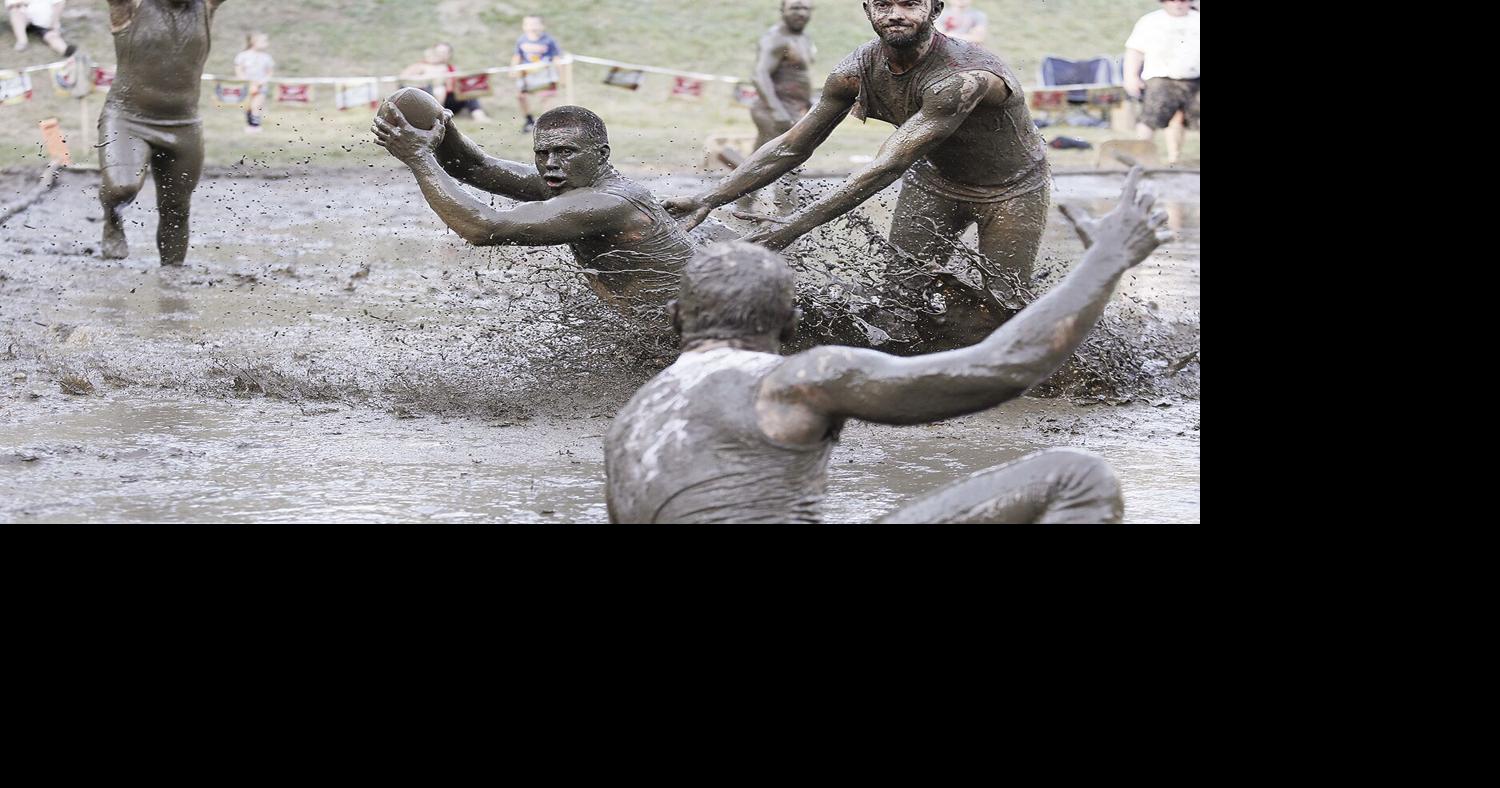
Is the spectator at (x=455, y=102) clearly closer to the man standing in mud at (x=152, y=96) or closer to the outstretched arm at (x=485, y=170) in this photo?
the man standing in mud at (x=152, y=96)

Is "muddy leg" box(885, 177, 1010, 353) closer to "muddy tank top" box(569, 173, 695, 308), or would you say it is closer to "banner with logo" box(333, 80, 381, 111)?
"muddy tank top" box(569, 173, 695, 308)

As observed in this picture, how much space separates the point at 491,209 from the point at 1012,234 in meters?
2.07

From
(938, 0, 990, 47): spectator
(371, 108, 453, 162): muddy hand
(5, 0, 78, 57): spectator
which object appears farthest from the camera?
(5, 0, 78, 57): spectator

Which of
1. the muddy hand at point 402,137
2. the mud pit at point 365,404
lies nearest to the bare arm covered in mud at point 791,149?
the mud pit at point 365,404

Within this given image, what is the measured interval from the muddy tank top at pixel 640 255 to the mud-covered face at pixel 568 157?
4.5 inches

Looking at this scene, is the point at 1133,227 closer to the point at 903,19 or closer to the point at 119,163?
the point at 903,19

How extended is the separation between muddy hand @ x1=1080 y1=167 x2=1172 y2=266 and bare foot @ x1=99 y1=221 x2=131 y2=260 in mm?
7147

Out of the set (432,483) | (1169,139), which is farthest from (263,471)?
(1169,139)

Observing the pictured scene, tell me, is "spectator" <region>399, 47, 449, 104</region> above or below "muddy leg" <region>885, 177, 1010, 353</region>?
above

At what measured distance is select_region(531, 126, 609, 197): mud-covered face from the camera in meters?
5.46

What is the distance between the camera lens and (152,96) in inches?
348

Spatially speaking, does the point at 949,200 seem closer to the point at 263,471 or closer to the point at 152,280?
the point at 263,471

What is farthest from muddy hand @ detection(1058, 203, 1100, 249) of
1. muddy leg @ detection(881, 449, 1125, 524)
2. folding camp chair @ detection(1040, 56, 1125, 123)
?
folding camp chair @ detection(1040, 56, 1125, 123)

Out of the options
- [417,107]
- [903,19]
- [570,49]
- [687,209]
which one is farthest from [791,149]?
[570,49]
